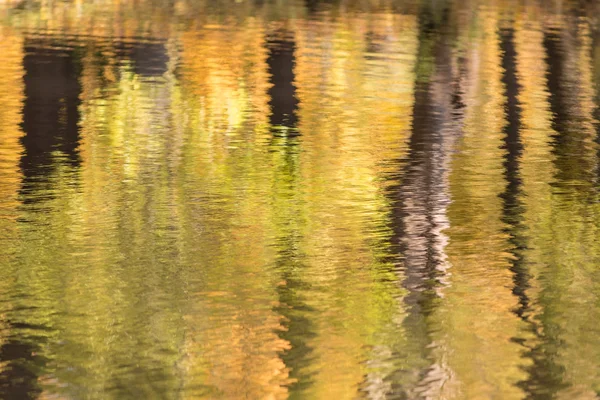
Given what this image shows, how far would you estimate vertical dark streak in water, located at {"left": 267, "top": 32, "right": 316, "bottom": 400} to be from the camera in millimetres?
4109

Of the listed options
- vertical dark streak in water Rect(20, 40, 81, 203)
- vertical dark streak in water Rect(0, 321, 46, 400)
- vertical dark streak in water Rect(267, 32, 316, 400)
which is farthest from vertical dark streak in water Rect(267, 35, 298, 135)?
vertical dark streak in water Rect(0, 321, 46, 400)

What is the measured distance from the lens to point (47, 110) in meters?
8.43

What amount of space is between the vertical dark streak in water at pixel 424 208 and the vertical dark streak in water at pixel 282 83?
0.80 meters

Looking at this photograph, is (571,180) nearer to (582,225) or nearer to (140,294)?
(582,225)

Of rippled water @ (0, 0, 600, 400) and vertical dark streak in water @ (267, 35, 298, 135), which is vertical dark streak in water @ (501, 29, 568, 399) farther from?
vertical dark streak in water @ (267, 35, 298, 135)

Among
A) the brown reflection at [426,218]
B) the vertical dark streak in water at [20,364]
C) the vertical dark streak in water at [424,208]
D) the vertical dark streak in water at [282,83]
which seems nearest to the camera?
the vertical dark streak in water at [20,364]

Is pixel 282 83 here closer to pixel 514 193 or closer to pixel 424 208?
pixel 514 193

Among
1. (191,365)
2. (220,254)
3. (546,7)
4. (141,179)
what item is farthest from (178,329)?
(546,7)

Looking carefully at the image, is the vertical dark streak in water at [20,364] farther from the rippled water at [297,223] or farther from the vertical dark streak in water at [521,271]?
the vertical dark streak in water at [521,271]

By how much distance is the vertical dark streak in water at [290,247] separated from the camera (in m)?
4.11

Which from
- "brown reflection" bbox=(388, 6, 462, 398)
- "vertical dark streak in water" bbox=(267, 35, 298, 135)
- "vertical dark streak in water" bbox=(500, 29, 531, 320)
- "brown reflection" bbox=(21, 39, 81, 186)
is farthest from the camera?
"vertical dark streak in water" bbox=(267, 35, 298, 135)

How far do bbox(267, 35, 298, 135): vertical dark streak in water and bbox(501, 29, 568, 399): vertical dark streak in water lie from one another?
1.36 m

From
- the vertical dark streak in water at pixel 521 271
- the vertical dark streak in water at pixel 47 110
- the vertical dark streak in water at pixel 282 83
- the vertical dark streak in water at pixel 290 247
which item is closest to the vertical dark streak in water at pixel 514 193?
the vertical dark streak in water at pixel 521 271

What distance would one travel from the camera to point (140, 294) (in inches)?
187
